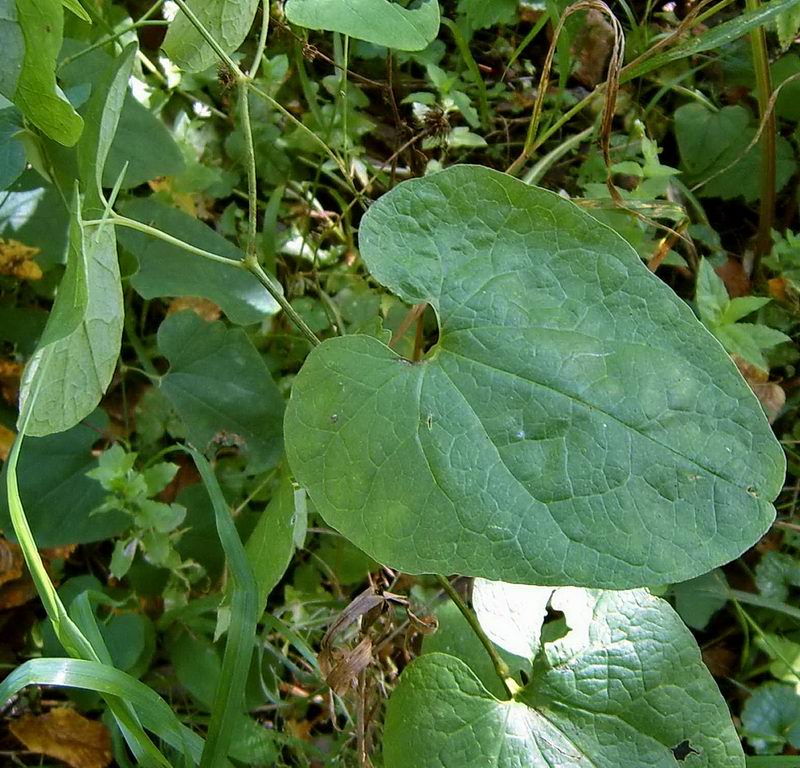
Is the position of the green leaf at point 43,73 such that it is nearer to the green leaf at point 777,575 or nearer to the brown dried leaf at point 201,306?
the brown dried leaf at point 201,306

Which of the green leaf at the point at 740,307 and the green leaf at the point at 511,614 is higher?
the green leaf at the point at 740,307

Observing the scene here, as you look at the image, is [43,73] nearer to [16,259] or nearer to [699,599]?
[16,259]

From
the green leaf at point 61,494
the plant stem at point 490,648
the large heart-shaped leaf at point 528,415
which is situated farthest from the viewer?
the green leaf at point 61,494

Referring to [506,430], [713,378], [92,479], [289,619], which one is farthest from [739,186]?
[92,479]

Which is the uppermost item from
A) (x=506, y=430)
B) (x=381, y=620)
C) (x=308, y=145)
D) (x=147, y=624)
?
(x=506, y=430)

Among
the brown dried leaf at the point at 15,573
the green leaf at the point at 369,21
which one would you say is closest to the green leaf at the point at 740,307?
the green leaf at the point at 369,21

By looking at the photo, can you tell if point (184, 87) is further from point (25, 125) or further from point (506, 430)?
point (506, 430)

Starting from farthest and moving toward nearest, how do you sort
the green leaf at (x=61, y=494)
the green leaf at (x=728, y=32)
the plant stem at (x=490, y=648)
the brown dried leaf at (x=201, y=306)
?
1. the brown dried leaf at (x=201, y=306)
2. the green leaf at (x=61, y=494)
3. the green leaf at (x=728, y=32)
4. the plant stem at (x=490, y=648)
